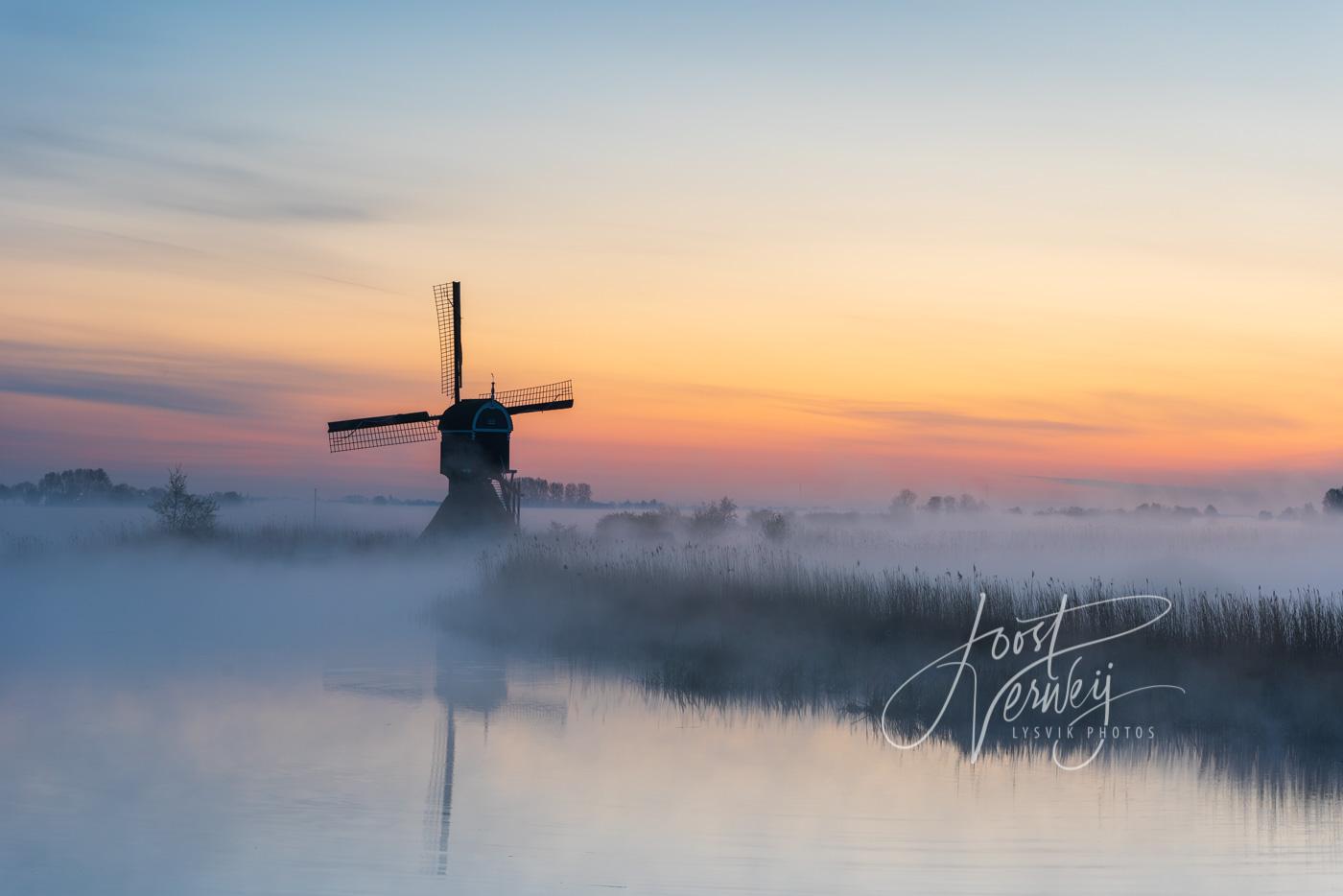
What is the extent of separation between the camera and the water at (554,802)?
32.8 feet

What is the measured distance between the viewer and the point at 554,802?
40.9ft

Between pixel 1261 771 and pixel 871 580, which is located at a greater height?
pixel 871 580

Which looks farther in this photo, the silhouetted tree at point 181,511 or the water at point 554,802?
the silhouetted tree at point 181,511

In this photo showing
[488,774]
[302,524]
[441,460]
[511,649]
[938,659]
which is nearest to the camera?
[488,774]

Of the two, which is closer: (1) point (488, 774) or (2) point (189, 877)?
(2) point (189, 877)

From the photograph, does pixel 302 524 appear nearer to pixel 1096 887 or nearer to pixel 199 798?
pixel 199 798

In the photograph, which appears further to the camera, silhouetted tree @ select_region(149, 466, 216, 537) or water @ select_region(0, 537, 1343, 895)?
silhouetted tree @ select_region(149, 466, 216, 537)

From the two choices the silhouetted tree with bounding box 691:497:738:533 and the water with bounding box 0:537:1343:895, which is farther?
the silhouetted tree with bounding box 691:497:738:533

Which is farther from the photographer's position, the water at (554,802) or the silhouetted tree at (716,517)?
the silhouetted tree at (716,517)

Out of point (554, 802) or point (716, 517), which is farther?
point (716, 517)

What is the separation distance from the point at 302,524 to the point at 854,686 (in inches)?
1224

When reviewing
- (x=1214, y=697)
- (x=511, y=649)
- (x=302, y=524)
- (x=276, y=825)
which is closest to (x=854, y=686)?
(x=1214, y=697)

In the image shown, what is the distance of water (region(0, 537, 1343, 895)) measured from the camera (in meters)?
9.98

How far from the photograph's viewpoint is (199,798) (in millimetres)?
12391
